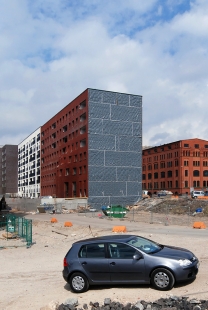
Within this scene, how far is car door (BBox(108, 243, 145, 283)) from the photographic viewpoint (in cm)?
1039

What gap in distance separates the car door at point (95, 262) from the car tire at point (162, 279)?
4.30 feet

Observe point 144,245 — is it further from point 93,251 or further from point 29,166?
point 29,166

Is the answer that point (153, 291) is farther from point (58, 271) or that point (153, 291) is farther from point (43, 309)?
point (58, 271)

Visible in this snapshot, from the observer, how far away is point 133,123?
2849 inches

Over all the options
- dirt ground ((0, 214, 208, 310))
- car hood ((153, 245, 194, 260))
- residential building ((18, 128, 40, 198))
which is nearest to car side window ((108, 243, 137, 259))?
car hood ((153, 245, 194, 260))

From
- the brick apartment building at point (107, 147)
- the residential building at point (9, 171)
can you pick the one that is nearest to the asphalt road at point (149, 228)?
the brick apartment building at point (107, 147)

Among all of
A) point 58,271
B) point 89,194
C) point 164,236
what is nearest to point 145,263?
point 58,271

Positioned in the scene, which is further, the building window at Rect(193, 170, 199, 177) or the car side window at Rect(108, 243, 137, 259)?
the building window at Rect(193, 170, 199, 177)

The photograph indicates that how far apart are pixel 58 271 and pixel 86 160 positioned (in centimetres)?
5573

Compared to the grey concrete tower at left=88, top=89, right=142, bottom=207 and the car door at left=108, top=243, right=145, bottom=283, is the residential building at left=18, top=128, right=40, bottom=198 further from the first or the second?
the car door at left=108, top=243, right=145, bottom=283

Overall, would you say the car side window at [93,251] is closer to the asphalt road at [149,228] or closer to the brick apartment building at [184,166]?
the asphalt road at [149,228]

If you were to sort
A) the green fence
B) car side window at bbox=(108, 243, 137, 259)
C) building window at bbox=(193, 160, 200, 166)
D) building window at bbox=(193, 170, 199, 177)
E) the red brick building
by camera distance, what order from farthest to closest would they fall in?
building window at bbox=(193, 160, 200, 166), building window at bbox=(193, 170, 199, 177), the red brick building, the green fence, car side window at bbox=(108, 243, 137, 259)

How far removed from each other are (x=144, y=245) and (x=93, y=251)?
1.48m

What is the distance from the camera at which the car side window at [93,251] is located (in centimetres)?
1084
